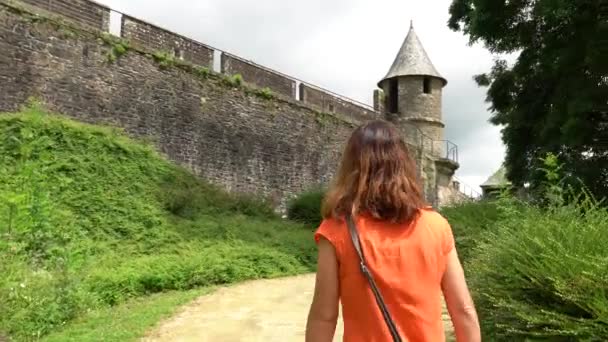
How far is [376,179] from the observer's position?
2010 millimetres

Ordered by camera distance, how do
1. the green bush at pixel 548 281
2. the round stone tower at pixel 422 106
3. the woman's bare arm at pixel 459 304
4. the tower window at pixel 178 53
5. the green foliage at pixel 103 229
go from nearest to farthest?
the woman's bare arm at pixel 459 304, the green bush at pixel 548 281, the green foliage at pixel 103 229, the tower window at pixel 178 53, the round stone tower at pixel 422 106

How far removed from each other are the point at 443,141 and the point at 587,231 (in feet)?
73.9

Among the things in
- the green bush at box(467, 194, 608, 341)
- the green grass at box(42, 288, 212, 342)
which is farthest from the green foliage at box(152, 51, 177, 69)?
the green bush at box(467, 194, 608, 341)

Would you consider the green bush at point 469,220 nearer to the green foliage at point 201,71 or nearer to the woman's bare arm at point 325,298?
the woman's bare arm at point 325,298

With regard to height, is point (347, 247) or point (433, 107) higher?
point (433, 107)

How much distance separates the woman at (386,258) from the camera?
74.9 inches

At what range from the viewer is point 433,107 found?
26.5 meters

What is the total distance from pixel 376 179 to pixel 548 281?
2.89 meters

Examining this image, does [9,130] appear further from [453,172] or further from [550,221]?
[453,172]

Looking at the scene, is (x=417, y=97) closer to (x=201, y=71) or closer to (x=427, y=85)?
(x=427, y=85)

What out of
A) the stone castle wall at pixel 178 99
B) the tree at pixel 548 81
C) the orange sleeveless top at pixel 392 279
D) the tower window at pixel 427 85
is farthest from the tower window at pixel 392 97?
the orange sleeveless top at pixel 392 279

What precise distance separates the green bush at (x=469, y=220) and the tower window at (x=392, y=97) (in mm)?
15841

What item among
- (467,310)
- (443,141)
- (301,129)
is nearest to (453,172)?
(443,141)

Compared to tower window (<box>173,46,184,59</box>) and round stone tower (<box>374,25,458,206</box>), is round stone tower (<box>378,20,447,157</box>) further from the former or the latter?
tower window (<box>173,46,184,59</box>)
